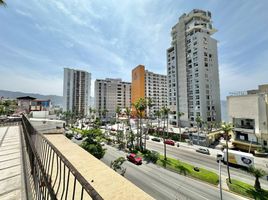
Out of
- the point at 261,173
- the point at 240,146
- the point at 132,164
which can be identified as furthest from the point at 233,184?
the point at 240,146

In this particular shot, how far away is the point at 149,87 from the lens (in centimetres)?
9744

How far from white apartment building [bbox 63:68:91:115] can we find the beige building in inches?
3941

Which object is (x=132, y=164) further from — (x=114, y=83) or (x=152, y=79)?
(x=114, y=83)

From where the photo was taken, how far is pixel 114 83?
364 feet

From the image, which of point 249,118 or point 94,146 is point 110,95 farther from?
point 249,118

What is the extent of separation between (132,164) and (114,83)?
8877 cm

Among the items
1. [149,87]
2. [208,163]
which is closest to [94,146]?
[208,163]

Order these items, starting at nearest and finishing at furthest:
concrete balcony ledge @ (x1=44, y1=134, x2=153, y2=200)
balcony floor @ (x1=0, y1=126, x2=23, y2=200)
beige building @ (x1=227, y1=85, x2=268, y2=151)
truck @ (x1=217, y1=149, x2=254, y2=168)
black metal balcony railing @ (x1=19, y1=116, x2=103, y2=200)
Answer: black metal balcony railing @ (x1=19, y1=116, x2=103, y2=200)
balcony floor @ (x1=0, y1=126, x2=23, y2=200)
concrete balcony ledge @ (x1=44, y1=134, x2=153, y2=200)
truck @ (x1=217, y1=149, x2=254, y2=168)
beige building @ (x1=227, y1=85, x2=268, y2=151)

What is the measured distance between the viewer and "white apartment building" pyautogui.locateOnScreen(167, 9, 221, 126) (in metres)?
59.4

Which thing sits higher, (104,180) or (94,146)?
(104,180)

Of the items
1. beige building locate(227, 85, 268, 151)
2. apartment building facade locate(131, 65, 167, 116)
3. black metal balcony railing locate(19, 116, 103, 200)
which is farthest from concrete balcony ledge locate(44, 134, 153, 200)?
apartment building facade locate(131, 65, 167, 116)

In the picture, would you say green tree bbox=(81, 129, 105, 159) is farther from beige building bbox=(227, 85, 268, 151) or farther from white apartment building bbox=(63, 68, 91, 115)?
white apartment building bbox=(63, 68, 91, 115)

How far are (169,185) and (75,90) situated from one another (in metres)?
114

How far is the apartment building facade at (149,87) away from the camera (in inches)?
3469
